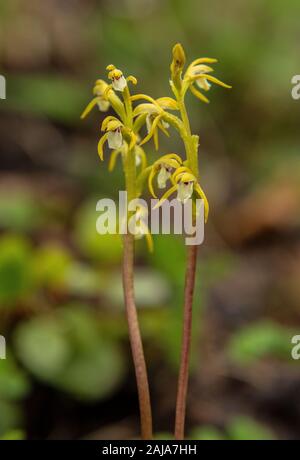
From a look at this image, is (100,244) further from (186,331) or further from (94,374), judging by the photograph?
(186,331)

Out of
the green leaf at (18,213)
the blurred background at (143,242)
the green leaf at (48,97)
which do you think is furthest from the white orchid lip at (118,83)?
the green leaf at (48,97)

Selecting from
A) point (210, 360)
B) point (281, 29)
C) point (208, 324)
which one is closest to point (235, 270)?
point (208, 324)

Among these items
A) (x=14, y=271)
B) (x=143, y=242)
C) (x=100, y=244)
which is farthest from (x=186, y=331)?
(x=143, y=242)

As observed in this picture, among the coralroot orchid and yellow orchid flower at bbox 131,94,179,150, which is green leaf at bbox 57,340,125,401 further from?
yellow orchid flower at bbox 131,94,179,150

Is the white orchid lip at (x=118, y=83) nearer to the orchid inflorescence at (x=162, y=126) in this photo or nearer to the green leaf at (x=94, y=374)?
the orchid inflorescence at (x=162, y=126)

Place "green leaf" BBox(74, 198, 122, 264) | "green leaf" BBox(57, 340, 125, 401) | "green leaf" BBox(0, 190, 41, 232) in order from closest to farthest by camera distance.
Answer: "green leaf" BBox(57, 340, 125, 401) → "green leaf" BBox(74, 198, 122, 264) → "green leaf" BBox(0, 190, 41, 232)

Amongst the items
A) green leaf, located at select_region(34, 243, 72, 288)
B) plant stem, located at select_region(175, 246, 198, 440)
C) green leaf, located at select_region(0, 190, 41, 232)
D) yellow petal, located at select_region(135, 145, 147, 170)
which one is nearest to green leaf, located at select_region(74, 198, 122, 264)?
green leaf, located at select_region(34, 243, 72, 288)

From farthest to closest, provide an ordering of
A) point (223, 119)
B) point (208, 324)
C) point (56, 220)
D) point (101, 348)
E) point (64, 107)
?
point (223, 119)
point (64, 107)
point (56, 220)
point (208, 324)
point (101, 348)

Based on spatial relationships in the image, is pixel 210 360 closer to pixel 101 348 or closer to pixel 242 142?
pixel 101 348

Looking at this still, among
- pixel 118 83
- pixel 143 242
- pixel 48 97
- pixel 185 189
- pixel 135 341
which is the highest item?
pixel 48 97
